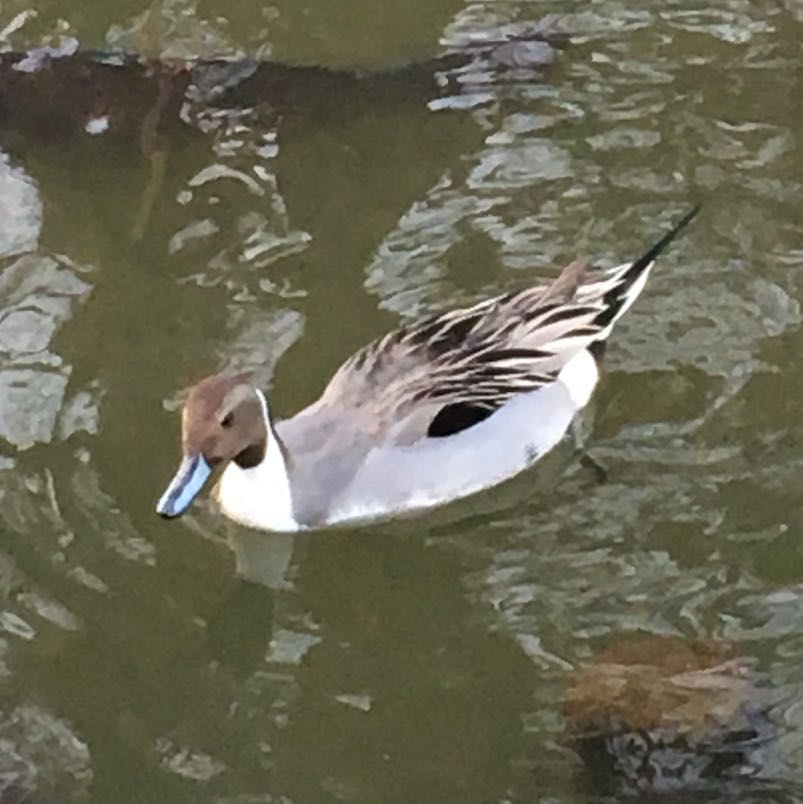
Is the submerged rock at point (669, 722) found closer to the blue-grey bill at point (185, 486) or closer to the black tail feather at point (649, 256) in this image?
the blue-grey bill at point (185, 486)

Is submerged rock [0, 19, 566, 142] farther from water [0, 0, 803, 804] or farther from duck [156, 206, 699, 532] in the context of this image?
duck [156, 206, 699, 532]

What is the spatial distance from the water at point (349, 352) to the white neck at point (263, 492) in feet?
0.32

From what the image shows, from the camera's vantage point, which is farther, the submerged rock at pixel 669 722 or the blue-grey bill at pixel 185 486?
the blue-grey bill at pixel 185 486

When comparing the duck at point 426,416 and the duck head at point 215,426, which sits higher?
the duck head at point 215,426

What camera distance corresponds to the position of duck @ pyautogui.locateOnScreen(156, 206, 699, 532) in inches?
224

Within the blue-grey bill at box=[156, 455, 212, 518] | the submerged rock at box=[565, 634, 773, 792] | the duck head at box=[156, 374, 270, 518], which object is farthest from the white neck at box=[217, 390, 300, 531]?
the submerged rock at box=[565, 634, 773, 792]

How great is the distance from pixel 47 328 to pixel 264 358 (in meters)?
0.72

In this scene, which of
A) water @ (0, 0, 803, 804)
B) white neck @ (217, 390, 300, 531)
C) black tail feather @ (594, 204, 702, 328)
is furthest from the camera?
black tail feather @ (594, 204, 702, 328)

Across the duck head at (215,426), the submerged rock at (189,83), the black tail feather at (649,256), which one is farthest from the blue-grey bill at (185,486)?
the submerged rock at (189,83)

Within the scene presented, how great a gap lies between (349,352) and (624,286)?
88cm

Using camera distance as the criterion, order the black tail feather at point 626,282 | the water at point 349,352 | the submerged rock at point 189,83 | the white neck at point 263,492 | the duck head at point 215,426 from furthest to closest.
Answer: the submerged rock at point 189,83, the black tail feather at point 626,282, the white neck at point 263,492, the duck head at point 215,426, the water at point 349,352

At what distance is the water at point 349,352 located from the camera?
5223 mm

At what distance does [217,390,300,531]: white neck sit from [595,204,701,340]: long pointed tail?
42.6 inches

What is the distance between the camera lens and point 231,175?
23.0ft
